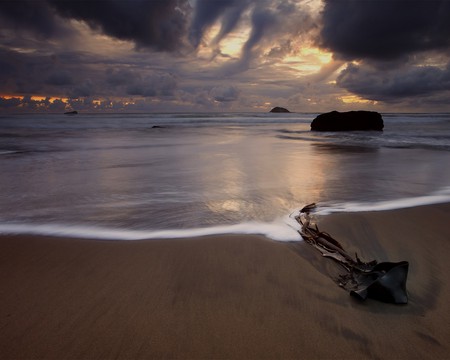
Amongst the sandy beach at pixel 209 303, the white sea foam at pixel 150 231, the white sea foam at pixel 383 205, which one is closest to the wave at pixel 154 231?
the white sea foam at pixel 150 231

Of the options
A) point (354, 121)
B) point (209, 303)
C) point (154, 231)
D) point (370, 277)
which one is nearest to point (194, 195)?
point (154, 231)

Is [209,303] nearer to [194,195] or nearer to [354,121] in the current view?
[194,195]

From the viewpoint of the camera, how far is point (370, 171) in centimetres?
581

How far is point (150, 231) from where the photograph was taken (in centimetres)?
262

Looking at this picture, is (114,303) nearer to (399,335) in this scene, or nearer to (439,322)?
(399,335)

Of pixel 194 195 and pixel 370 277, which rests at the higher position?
pixel 370 277

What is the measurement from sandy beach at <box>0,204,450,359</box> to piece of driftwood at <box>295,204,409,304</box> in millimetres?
49

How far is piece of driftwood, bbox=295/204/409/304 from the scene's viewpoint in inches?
61.5

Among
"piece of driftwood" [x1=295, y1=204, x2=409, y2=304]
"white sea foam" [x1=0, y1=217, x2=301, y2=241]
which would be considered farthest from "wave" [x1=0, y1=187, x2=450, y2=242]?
"piece of driftwood" [x1=295, y1=204, x2=409, y2=304]

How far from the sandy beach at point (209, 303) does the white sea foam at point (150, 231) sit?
13cm

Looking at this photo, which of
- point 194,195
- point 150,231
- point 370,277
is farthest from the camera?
point 194,195

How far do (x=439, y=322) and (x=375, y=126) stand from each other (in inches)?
831

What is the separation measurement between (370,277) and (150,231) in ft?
5.39

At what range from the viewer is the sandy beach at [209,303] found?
132cm
